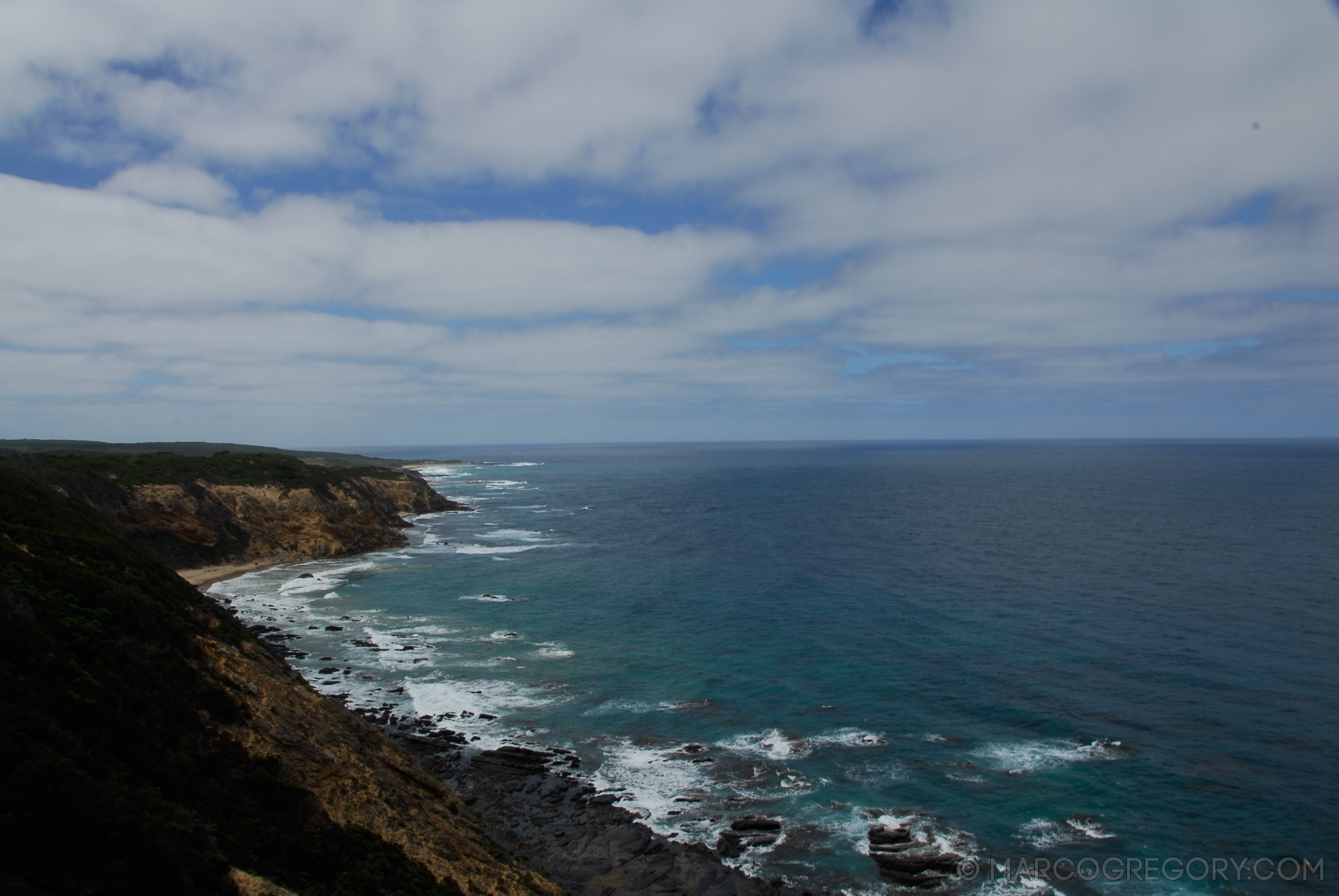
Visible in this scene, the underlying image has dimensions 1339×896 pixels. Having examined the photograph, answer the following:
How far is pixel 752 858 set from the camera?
75.4ft

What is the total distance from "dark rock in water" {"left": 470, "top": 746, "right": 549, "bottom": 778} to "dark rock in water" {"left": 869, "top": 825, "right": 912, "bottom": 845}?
42.6 feet

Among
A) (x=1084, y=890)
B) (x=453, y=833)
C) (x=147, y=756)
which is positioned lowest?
(x=1084, y=890)

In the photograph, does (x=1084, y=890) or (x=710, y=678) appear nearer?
(x=1084, y=890)

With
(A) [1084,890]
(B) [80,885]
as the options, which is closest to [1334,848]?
(A) [1084,890]

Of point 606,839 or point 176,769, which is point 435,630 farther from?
point 176,769

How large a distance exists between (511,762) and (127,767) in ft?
53.2

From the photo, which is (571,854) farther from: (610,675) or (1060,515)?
(1060,515)

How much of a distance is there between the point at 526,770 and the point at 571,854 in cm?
593

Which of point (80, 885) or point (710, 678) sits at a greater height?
point (80, 885)

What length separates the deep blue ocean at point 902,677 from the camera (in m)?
24.7

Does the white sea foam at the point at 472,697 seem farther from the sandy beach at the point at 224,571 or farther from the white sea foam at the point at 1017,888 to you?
the sandy beach at the point at 224,571

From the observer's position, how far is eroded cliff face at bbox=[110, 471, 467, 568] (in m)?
63.6

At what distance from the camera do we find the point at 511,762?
29.0 m

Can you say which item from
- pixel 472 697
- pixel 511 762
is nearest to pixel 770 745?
pixel 511 762
